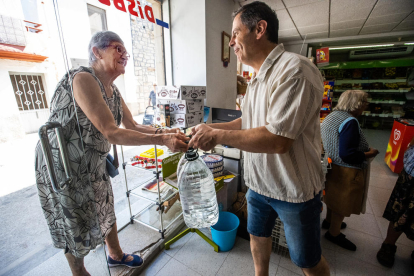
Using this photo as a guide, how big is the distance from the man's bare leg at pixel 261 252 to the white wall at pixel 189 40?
6.47ft

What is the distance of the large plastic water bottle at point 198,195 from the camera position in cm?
168

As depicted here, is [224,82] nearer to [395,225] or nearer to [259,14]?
[259,14]

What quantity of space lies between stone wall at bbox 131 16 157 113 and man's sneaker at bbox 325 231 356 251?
8.25 feet

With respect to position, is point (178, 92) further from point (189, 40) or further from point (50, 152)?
point (50, 152)

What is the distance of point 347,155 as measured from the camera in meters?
1.67

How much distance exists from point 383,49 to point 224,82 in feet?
26.7

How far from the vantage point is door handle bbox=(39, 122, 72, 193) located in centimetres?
72

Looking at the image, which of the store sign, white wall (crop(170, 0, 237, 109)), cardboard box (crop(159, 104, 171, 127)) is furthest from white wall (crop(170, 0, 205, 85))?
cardboard box (crop(159, 104, 171, 127))

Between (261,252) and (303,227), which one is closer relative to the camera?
(303,227)

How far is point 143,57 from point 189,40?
0.65 meters

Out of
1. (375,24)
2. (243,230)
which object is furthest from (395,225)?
(375,24)

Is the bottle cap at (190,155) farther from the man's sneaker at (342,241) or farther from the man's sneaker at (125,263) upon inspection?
the man's sneaker at (342,241)

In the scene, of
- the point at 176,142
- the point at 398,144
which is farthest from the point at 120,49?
the point at 398,144

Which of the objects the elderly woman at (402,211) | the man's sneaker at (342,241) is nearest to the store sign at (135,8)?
the elderly woman at (402,211)
